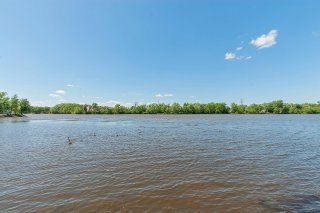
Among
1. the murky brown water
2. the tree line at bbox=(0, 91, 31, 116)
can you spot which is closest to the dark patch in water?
the murky brown water

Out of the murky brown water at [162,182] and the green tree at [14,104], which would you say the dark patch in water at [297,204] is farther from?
the green tree at [14,104]

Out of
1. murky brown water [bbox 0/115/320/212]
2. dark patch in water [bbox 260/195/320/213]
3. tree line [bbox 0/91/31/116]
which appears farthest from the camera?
tree line [bbox 0/91/31/116]

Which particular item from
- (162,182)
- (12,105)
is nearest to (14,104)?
(12,105)

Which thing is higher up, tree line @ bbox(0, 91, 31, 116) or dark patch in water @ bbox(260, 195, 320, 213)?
tree line @ bbox(0, 91, 31, 116)

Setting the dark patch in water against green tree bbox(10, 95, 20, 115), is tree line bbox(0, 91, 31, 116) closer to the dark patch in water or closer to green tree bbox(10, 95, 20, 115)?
green tree bbox(10, 95, 20, 115)

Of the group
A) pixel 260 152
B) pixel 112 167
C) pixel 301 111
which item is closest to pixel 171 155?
pixel 112 167

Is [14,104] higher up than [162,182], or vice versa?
[14,104]

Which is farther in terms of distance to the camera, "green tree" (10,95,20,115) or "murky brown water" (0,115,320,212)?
"green tree" (10,95,20,115)

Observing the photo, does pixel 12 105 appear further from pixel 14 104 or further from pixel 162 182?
pixel 162 182

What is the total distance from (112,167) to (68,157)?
5.70 m

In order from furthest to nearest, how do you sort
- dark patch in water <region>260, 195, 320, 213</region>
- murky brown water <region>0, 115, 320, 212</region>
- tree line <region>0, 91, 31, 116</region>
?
tree line <region>0, 91, 31, 116</region> < murky brown water <region>0, 115, 320, 212</region> < dark patch in water <region>260, 195, 320, 213</region>

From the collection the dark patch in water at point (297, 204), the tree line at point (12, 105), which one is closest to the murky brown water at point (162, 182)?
the dark patch in water at point (297, 204)

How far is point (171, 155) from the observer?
17.8 metres

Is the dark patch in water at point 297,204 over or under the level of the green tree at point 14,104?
under
